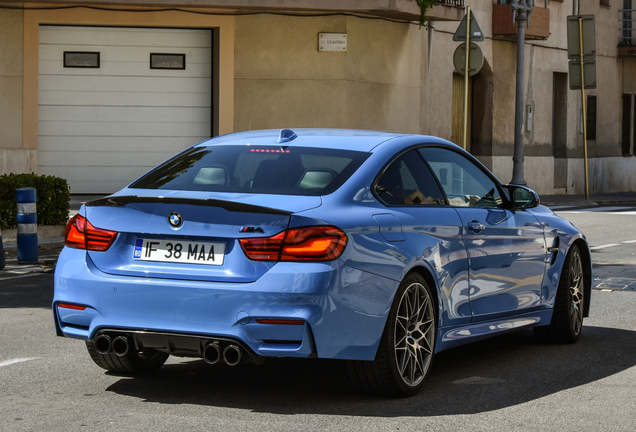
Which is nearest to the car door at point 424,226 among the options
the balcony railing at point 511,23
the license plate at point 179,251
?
the license plate at point 179,251

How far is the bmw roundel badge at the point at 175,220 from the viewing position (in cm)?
532

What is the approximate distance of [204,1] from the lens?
22.3m

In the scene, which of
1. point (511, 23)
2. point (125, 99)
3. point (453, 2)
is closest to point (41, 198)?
point (125, 99)

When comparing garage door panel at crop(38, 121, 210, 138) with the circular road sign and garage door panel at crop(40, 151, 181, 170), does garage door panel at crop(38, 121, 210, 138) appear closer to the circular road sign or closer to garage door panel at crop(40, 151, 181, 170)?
garage door panel at crop(40, 151, 181, 170)

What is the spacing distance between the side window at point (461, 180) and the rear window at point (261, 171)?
2.41 feet

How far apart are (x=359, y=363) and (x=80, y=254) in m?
1.53

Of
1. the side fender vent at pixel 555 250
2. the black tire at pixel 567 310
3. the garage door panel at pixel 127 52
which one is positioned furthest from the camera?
the garage door panel at pixel 127 52

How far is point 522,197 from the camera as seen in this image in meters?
7.11

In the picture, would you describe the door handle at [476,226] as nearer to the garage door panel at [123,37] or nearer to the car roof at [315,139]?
the car roof at [315,139]

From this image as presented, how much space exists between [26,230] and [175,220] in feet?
24.2

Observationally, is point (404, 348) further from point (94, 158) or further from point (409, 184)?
point (94, 158)

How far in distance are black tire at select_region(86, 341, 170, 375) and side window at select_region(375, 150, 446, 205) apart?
1.65 metres

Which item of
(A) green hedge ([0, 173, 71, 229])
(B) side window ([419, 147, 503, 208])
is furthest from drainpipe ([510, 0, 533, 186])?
(B) side window ([419, 147, 503, 208])

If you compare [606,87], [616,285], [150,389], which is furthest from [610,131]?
[150,389]
